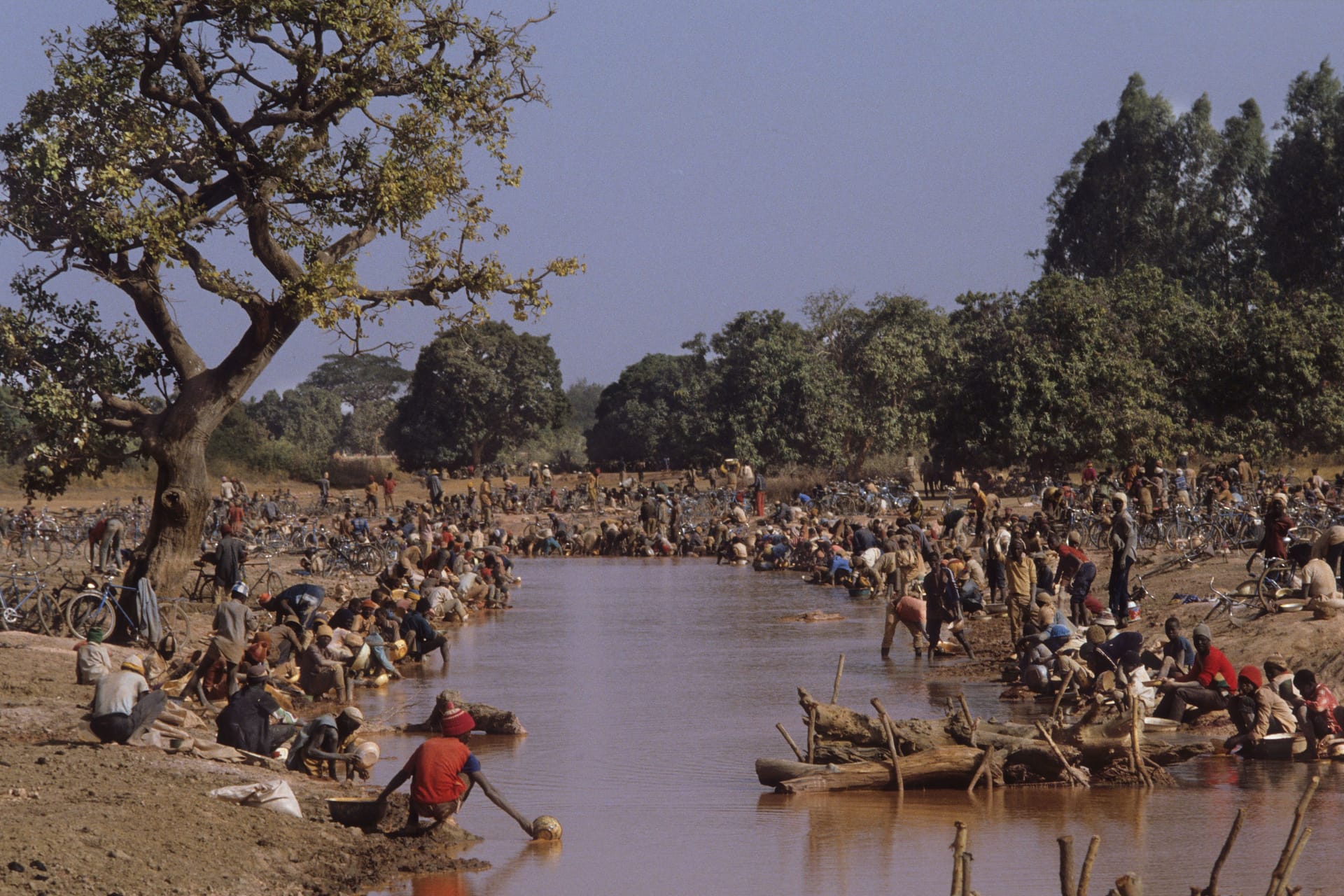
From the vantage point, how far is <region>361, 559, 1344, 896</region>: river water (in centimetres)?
1052

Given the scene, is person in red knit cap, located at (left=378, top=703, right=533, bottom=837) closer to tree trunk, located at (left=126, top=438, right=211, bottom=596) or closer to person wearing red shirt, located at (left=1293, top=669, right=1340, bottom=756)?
person wearing red shirt, located at (left=1293, top=669, right=1340, bottom=756)

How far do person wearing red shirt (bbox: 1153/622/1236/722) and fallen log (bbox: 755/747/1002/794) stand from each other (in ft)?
10.3

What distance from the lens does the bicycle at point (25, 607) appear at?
60.6 feet

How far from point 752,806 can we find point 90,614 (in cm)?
1024

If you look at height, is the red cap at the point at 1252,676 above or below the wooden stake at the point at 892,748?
above

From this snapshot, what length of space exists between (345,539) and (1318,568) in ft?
76.7

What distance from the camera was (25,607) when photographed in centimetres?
1891

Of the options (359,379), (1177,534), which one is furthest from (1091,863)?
(359,379)

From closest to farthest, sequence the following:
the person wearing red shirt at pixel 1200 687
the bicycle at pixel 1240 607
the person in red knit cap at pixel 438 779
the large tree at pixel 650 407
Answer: the person in red knit cap at pixel 438 779, the person wearing red shirt at pixel 1200 687, the bicycle at pixel 1240 607, the large tree at pixel 650 407

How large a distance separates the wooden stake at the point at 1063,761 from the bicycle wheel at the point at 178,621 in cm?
1182

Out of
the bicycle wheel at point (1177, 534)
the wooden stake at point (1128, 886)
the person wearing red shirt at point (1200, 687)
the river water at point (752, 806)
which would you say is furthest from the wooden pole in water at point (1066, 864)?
the bicycle wheel at point (1177, 534)

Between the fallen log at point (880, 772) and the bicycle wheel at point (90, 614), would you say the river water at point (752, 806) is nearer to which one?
the fallen log at point (880, 772)

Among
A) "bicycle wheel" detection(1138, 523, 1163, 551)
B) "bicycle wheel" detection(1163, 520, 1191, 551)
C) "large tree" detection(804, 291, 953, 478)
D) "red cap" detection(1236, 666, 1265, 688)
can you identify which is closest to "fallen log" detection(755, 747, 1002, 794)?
"red cap" detection(1236, 666, 1265, 688)

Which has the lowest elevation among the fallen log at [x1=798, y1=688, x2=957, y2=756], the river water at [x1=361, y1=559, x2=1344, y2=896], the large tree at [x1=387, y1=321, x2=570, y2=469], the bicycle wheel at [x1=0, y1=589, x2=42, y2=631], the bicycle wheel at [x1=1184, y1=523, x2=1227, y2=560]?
the river water at [x1=361, y1=559, x2=1344, y2=896]
